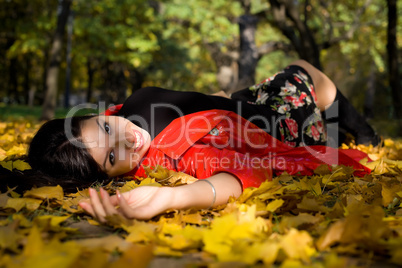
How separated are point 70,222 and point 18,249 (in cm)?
31

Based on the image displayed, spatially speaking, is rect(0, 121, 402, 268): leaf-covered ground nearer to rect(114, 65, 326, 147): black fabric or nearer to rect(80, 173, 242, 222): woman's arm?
rect(80, 173, 242, 222): woman's arm

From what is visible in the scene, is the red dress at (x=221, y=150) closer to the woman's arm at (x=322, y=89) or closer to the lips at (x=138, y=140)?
the lips at (x=138, y=140)

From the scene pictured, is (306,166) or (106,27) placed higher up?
(106,27)

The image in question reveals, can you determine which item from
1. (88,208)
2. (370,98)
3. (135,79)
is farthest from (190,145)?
(135,79)

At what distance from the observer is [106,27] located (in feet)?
44.5

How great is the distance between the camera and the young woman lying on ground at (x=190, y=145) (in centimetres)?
153

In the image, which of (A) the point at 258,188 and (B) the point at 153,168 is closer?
(A) the point at 258,188

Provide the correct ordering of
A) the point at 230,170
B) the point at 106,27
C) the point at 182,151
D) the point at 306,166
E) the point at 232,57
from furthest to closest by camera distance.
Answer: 1. the point at 232,57
2. the point at 106,27
3. the point at 306,166
4. the point at 182,151
5. the point at 230,170

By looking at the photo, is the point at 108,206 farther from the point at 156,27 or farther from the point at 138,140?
the point at 156,27

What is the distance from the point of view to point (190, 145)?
2141 mm

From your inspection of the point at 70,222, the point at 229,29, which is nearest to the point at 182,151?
the point at 70,222

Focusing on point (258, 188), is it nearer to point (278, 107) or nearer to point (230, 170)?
point (230, 170)

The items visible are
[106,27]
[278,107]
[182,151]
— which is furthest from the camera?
[106,27]

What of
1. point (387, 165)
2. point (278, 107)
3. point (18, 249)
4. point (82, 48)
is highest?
point (82, 48)
